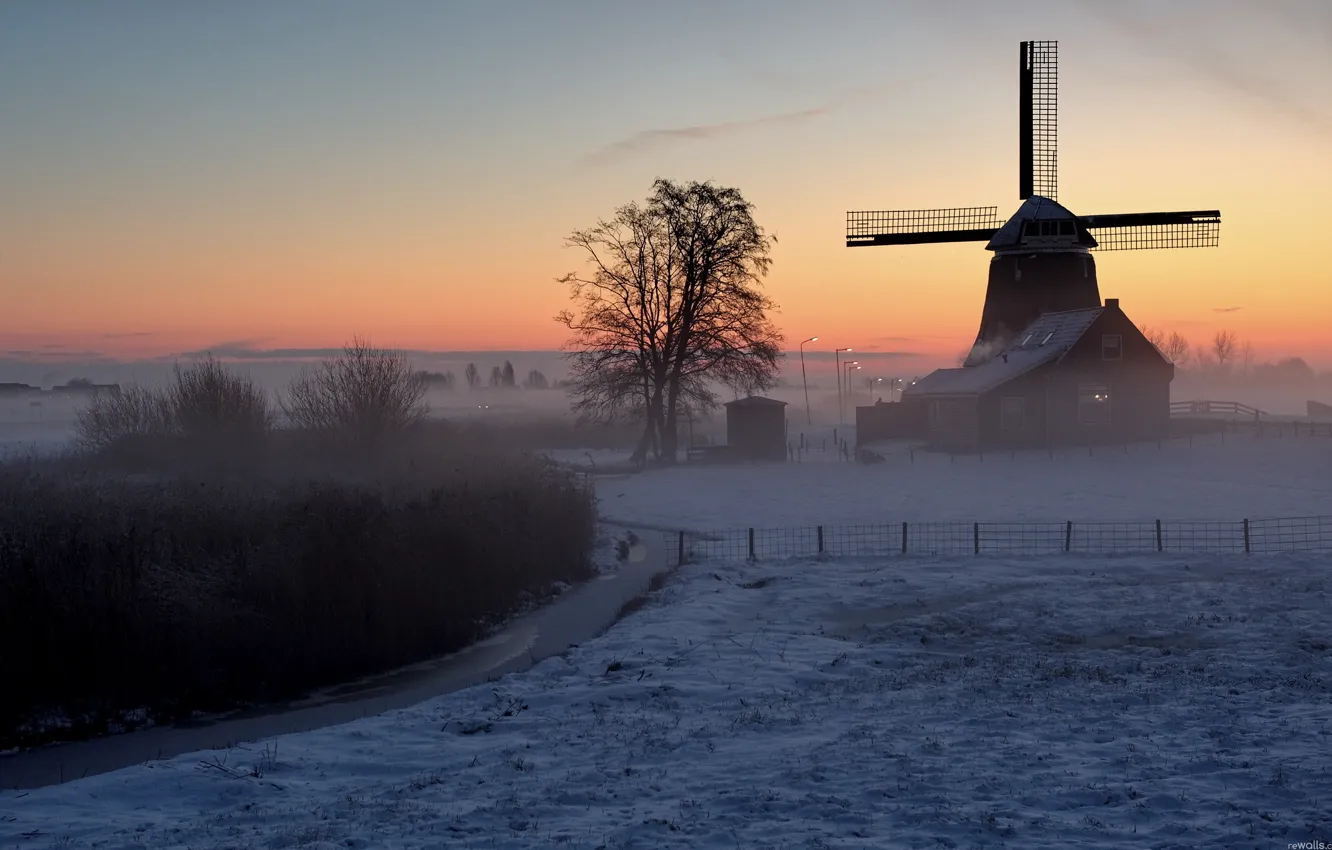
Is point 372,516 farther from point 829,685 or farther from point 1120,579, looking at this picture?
point 1120,579

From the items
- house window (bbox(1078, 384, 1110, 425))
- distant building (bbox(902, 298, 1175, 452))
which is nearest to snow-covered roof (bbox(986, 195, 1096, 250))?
distant building (bbox(902, 298, 1175, 452))

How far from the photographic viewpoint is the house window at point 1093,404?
174 ft

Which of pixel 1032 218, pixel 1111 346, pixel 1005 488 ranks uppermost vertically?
pixel 1032 218

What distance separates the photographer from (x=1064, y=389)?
52.7m

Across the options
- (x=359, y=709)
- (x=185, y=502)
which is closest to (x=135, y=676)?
(x=359, y=709)

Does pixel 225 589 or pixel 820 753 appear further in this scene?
pixel 225 589

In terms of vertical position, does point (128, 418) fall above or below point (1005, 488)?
above

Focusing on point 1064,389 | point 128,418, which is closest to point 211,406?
point 128,418

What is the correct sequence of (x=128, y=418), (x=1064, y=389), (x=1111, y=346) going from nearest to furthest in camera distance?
1. (x=128, y=418)
2. (x=1064, y=389)
3. (x=1111, y=346)

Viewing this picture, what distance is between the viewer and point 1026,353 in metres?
53.4

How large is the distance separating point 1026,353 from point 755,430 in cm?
1502

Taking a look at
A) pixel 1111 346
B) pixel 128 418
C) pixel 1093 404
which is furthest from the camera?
pixel 1093 404

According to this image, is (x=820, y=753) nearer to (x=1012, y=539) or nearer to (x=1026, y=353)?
(x=1012, y=539)

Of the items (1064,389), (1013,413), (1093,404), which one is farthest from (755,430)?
(1093,404)
